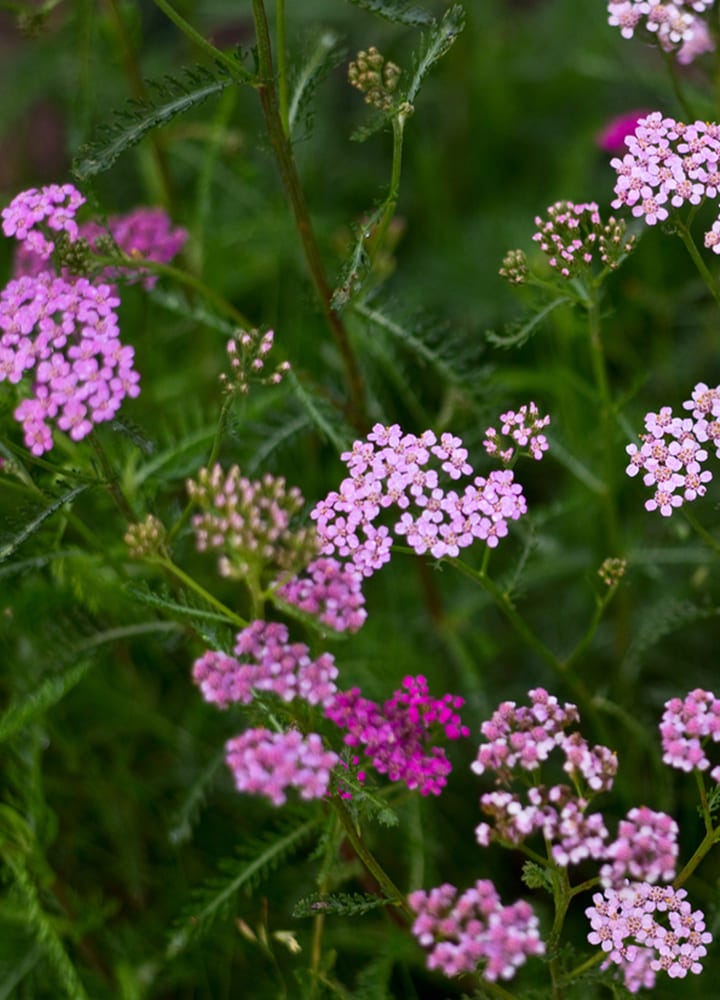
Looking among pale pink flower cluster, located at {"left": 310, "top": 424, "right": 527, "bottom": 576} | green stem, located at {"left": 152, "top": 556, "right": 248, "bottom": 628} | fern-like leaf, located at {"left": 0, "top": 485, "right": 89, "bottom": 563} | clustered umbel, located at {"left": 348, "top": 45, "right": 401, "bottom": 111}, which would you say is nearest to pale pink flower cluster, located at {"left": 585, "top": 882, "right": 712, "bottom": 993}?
pale pink flower cluster, located at {"left": 310, "top": 424, "right": 527, "bottom": 576}

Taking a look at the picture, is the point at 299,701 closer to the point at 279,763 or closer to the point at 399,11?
the point at 279,763

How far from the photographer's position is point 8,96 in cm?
405

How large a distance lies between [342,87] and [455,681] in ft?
10.4

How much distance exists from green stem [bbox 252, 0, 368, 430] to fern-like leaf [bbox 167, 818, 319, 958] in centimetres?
103

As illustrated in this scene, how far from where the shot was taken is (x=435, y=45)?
2.09m

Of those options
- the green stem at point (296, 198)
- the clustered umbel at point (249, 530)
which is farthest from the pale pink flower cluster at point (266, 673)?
the green stem at point (296, 198)

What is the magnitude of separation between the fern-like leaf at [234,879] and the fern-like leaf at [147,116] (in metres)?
1.38

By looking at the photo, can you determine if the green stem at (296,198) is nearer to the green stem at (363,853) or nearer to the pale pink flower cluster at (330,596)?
the pale pink flower cluster at (330,596)

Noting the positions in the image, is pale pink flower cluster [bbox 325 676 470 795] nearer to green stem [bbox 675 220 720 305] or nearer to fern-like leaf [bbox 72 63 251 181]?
green stem [bbox 675 220 720 305]

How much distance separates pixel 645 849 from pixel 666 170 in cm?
125

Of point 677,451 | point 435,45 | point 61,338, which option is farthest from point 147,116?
point 677,451

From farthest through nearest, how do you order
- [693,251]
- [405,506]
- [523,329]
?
1. [523,329]
2. [693,251]
3. [405,506]

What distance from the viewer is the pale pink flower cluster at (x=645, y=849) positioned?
1583mm

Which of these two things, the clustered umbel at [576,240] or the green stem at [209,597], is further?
the clustered umbel at [576,240]
